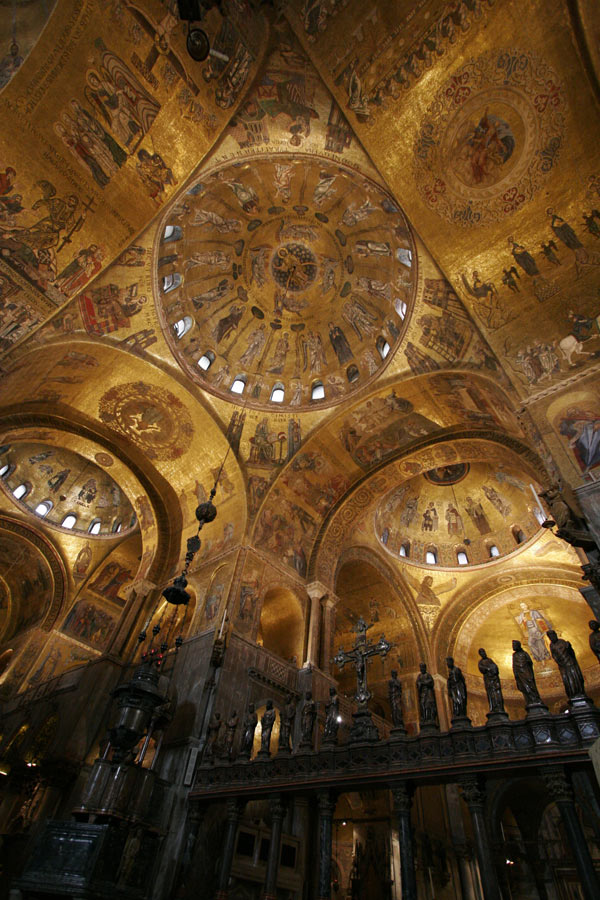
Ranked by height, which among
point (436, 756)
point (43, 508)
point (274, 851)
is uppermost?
point (43, 508)

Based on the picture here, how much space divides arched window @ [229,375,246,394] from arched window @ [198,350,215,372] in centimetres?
99

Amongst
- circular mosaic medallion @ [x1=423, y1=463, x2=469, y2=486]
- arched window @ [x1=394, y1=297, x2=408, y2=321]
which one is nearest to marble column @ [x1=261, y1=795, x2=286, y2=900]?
arched window @ [x1=394, y1=297, x2=408, y2=321]

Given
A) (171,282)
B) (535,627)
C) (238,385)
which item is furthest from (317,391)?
(535,627)

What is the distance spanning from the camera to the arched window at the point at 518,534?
17.2 metres

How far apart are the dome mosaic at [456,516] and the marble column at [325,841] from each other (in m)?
11.9

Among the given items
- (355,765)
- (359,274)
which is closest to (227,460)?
(359,274)

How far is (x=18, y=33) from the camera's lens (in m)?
8.06

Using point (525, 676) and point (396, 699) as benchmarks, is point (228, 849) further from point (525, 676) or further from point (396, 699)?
point (525, 676)

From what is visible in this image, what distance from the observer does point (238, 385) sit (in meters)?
15.8

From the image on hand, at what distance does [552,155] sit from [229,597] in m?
12.6

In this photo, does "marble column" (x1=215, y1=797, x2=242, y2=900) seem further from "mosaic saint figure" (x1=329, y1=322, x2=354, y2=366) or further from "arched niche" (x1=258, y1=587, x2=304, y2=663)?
"mosaic saint figure" (x1=329, y1=322, x2=354, y2=366)

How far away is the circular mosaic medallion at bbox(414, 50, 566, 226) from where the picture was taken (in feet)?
28.8

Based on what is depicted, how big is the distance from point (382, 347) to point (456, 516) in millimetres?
8390

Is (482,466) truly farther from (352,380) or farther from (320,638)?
(320,638)
